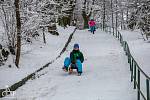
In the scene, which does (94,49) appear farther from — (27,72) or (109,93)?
(109,93)

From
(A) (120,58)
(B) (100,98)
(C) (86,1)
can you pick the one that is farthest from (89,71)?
(C) (86,1)

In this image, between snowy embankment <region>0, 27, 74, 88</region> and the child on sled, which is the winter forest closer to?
snowy embankment <region>0, 27, 74, 88</region>

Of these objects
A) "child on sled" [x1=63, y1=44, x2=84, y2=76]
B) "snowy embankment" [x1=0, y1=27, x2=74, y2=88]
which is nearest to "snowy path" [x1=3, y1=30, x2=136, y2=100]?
"child on sled" [x1=63, y1=44, x2=84, y2=76]

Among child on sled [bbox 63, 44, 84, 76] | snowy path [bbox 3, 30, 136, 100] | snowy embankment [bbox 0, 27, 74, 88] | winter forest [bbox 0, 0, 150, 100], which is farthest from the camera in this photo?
child on sled [bbox 63, 44, 84, 76]

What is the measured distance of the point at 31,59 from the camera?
21234 millimetres

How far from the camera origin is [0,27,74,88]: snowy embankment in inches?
611

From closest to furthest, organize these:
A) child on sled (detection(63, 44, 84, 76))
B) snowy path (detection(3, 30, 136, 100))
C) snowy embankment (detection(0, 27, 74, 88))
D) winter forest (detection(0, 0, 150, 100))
Result: snowy path (detection(3, 30, 136, 100)) < winter forest (detection(0, 0, 150, 100)) < snowy embankment (detection(0, 27, 74, 88)) < child on sled (detection(63, 44, 84, 76))

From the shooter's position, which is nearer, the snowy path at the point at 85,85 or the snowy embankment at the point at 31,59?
the snowy path at the point at 85,85

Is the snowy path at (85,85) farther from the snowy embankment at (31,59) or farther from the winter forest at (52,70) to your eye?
the snowy embankment at (31,59)

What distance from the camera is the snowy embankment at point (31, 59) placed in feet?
50.9

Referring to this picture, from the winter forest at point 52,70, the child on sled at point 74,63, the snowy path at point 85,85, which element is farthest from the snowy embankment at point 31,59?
the child on sled at point 74,63

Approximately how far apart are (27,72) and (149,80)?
859 centimetres

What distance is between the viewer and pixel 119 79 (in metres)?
15.9

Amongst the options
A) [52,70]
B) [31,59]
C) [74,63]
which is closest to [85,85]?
[74,63]
